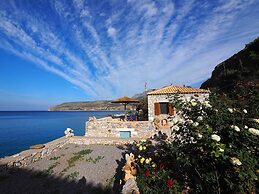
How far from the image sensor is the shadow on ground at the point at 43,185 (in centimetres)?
557

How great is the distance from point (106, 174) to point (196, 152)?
4384 mm

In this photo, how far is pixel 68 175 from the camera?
22.3ft

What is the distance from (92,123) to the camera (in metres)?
14.1

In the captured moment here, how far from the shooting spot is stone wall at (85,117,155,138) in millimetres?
13070

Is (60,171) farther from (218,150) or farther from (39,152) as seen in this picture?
(218,150)

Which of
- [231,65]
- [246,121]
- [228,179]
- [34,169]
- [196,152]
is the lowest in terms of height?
[34,169]

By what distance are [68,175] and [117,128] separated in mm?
7111

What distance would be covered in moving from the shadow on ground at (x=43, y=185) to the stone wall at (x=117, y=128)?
7.00 m

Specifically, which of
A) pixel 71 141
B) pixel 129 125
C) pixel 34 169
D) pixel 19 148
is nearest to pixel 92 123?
pixel 71 141

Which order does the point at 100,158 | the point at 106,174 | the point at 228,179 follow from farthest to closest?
the point at 100,158 → the point at 106,174 → the point at 228,179

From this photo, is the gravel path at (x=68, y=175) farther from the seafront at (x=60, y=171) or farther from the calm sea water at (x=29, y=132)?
the calm sea water at (x=29, y=132)

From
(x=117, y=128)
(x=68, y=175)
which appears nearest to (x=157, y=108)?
(x=117, y=128)

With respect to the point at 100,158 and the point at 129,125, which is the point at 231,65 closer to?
the point at 129,125

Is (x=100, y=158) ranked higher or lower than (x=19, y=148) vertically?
higher
